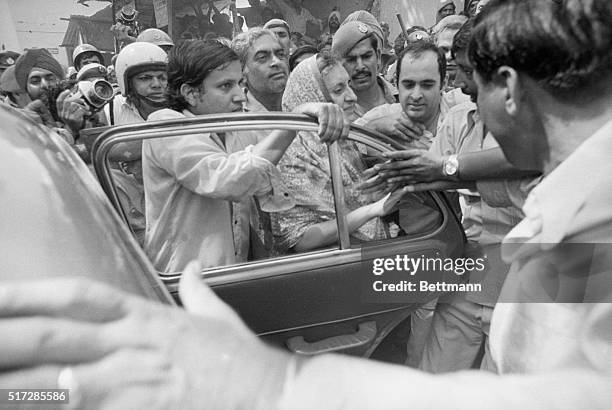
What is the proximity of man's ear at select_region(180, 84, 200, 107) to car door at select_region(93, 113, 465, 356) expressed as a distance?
19.2 inches

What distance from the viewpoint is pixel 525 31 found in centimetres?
104

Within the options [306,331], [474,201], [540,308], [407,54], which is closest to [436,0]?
[407,54]

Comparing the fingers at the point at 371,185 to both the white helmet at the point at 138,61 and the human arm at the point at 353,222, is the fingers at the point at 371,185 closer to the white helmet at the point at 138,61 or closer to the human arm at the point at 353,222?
the human arm at the point at 353,222

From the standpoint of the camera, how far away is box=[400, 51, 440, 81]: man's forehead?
2.73 metres

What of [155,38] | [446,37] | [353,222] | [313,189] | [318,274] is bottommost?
[318,274]

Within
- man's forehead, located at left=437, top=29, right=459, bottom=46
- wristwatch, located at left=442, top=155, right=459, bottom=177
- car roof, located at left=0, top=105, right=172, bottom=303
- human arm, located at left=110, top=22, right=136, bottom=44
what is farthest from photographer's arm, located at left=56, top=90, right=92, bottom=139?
human arm, located at left=110, top=22, right=136, bottom=44

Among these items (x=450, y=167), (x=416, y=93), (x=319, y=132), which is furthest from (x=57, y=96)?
(x=450, y=167)

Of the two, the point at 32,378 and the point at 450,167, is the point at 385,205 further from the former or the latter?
the point at 32,378

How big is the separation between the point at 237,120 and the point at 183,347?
1.47 m

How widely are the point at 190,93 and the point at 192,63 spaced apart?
0.13 metres

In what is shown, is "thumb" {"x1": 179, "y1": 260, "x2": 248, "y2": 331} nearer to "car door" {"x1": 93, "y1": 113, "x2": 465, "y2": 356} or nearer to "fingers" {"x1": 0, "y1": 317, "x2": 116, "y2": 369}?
"fingers" {"x1": 0, "y1": 317, "x2": 116, "y2": 369}

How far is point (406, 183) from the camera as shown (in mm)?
2082

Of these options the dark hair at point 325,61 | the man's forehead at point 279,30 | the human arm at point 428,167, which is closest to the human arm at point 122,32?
the man's forehead at point 279,30

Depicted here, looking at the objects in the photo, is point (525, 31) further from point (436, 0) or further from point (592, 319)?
point (436, 0)
